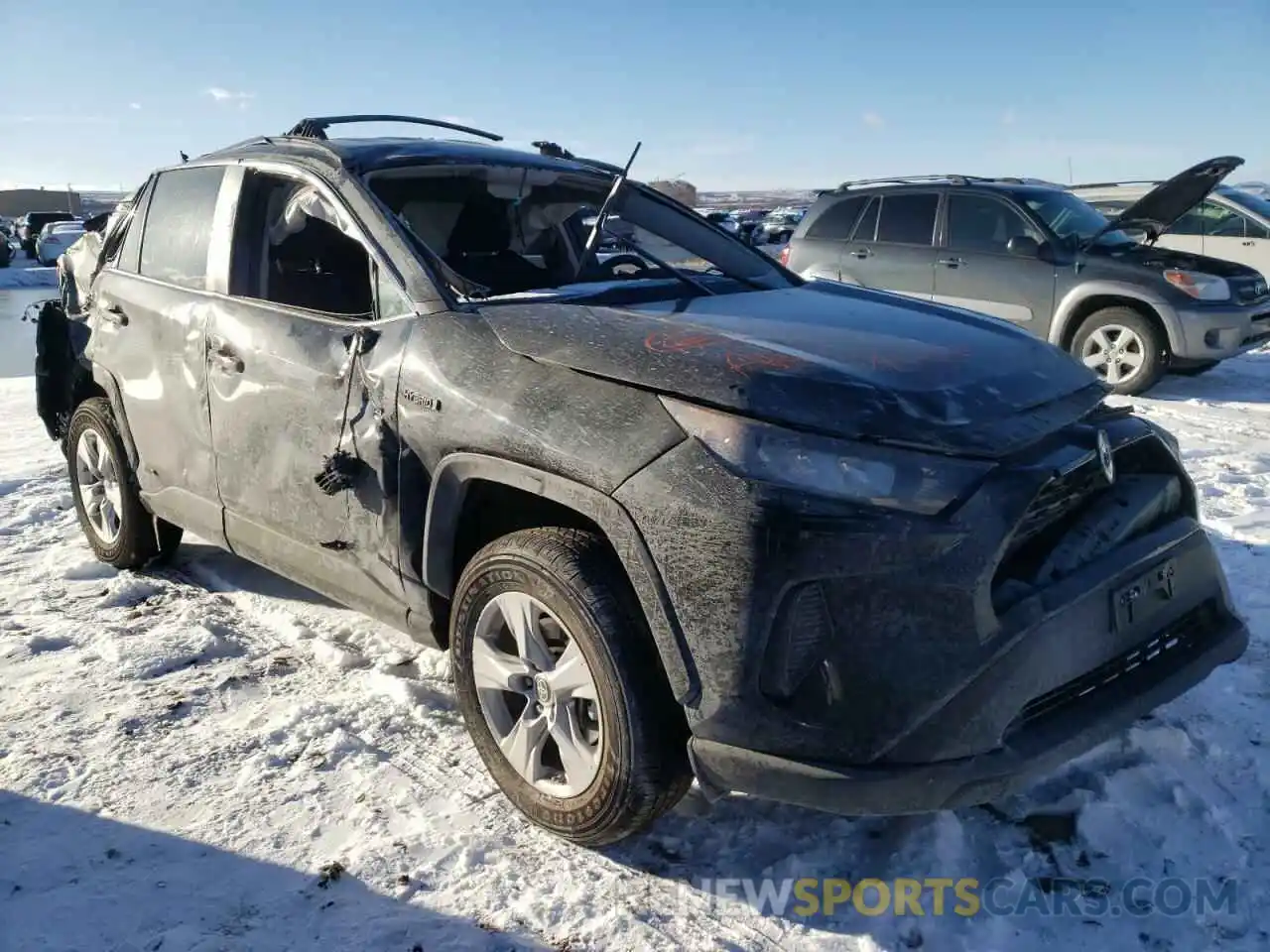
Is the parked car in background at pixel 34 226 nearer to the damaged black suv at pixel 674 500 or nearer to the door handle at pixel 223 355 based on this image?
the door handle at pixel 223 355

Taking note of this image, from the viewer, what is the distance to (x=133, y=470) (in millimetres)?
4332

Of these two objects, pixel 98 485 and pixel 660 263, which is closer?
pixel 660 263

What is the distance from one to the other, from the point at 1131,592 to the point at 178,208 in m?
3.79

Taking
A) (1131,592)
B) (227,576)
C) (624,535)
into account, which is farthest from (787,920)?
(227,576)

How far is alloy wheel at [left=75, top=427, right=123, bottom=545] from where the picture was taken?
180 inches

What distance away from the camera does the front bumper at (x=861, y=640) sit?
2.12 metres

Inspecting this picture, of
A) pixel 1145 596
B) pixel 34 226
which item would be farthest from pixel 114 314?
pixel 34 226

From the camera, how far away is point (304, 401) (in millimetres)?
3180

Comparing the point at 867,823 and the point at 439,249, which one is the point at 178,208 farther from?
the point at 867,823

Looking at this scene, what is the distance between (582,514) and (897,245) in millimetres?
7928

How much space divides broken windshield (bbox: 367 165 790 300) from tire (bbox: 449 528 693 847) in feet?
3.43

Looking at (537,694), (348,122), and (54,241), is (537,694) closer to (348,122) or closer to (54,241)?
(348,122)

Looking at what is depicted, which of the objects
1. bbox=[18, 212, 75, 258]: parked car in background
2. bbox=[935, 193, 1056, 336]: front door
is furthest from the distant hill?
bbox=[935, 193, 1056, 336]: front door

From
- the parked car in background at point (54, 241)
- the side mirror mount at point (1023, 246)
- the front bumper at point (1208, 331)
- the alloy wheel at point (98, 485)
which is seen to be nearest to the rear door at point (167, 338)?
the alloy wheel at point (98, 485)
